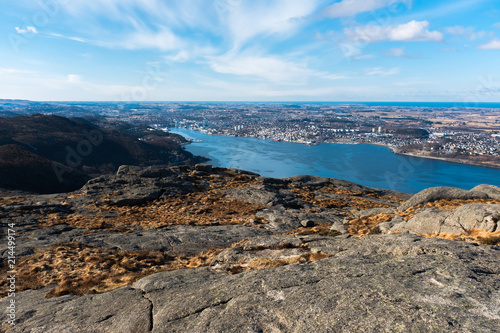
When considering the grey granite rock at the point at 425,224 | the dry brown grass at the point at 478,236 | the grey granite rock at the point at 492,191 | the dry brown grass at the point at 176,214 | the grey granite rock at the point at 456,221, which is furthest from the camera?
the grey granite rock at the point at 492,191

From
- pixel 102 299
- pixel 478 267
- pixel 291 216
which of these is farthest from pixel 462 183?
pixel 102 299

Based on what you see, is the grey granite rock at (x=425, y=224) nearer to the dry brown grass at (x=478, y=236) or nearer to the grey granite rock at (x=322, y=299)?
the dry brown grass at (x=478, y=236)

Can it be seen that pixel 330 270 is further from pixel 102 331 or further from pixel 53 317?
pixel 53 317

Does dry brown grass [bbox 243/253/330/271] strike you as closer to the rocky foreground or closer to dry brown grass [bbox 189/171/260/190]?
the rocky foreground

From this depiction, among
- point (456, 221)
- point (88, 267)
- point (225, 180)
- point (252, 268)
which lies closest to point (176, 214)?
point (88, 267)

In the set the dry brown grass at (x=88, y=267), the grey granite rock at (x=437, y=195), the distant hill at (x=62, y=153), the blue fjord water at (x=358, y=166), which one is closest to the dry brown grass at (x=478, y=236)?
the grey granite rock at (x=437, y=195)

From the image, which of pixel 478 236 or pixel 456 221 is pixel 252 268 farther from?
pixel 456 221

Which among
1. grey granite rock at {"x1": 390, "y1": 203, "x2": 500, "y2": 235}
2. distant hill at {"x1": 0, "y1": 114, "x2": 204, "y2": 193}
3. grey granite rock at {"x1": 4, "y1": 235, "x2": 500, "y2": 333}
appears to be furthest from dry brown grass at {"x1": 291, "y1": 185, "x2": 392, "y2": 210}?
distant hill at {"x1": 0, "y1": 114, "x2": 204, "y2": 193}
